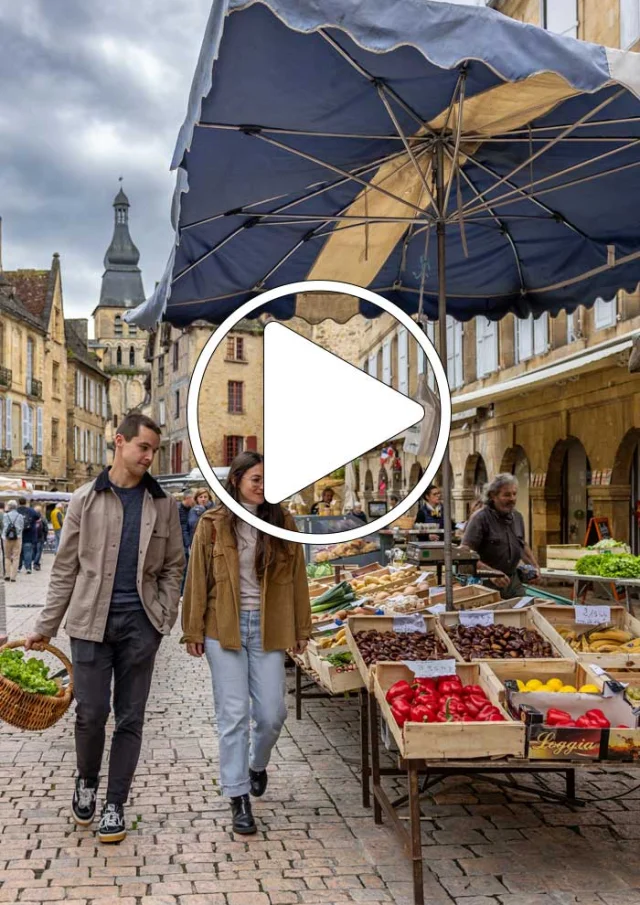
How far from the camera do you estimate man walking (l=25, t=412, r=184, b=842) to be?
477 centimetres

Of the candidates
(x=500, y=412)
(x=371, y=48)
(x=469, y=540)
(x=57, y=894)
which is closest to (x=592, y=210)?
(x=469, y=540)

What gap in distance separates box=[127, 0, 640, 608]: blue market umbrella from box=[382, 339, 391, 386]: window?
20.9 metres

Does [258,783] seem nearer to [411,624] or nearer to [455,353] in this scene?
[411,624]

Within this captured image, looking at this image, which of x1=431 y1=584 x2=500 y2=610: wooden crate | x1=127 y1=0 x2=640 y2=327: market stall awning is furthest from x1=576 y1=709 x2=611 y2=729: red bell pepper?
x1=127 y1=0 x2=640 y2=327: market stall awning

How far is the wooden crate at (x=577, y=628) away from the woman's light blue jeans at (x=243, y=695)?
1413 millimetres

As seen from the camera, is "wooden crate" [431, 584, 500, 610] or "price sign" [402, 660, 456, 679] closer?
"price sign" [402, 660, 456, 679]

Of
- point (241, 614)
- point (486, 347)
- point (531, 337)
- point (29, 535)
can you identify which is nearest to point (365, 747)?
point (241, 614)

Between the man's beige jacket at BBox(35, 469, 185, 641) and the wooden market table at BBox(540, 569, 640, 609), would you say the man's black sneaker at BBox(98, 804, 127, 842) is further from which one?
the wooden market table at BBox(540, 569, 640, 609)

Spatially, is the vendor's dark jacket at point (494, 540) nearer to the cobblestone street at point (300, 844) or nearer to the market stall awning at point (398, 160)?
the market stall awning at point (398, 160)

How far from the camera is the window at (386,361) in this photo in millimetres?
29359

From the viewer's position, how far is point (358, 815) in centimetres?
507

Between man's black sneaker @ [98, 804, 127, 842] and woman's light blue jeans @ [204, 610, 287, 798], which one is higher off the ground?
woman's light blue jeans @ [204, 610, 287, 798]

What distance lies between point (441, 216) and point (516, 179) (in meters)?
1.20

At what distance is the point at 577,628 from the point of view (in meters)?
5.77
